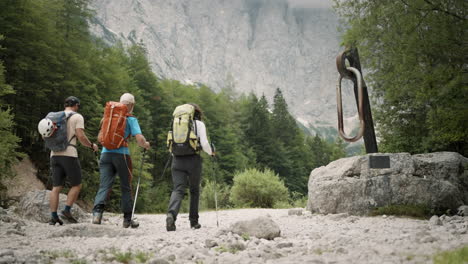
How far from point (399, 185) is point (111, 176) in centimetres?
626

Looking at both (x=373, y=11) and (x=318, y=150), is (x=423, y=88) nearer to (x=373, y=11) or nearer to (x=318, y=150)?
(x=373, y=11)

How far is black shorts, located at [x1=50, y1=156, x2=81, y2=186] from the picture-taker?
665 cm

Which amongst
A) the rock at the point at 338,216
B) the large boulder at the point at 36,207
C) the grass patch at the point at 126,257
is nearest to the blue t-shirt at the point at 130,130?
the large boulder at the point at 36,207

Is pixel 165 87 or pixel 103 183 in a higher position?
pixel 165 87

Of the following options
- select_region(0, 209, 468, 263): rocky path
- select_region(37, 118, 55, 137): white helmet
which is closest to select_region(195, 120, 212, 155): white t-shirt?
select_region(0, 209, 468, 263): rocky path

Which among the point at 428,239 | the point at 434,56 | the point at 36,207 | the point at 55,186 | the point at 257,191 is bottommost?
the point at 428,239

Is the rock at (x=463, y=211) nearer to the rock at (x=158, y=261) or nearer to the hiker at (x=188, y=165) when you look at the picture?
the hiker at (x=188, y=165)

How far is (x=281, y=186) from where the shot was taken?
18328mm

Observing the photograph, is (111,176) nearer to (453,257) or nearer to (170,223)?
(170,223)

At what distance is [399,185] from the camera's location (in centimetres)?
844

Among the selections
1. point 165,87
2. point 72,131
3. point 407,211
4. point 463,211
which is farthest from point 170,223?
point 165,87

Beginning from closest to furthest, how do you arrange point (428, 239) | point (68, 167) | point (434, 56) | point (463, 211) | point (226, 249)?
point (428, 239) → point (226, 249) → point (68, 167) → point (463, 211) → point (434, 56)

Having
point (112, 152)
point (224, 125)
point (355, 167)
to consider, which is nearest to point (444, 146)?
point (355, 167)

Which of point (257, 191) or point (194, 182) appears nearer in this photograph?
point (194, 182)
